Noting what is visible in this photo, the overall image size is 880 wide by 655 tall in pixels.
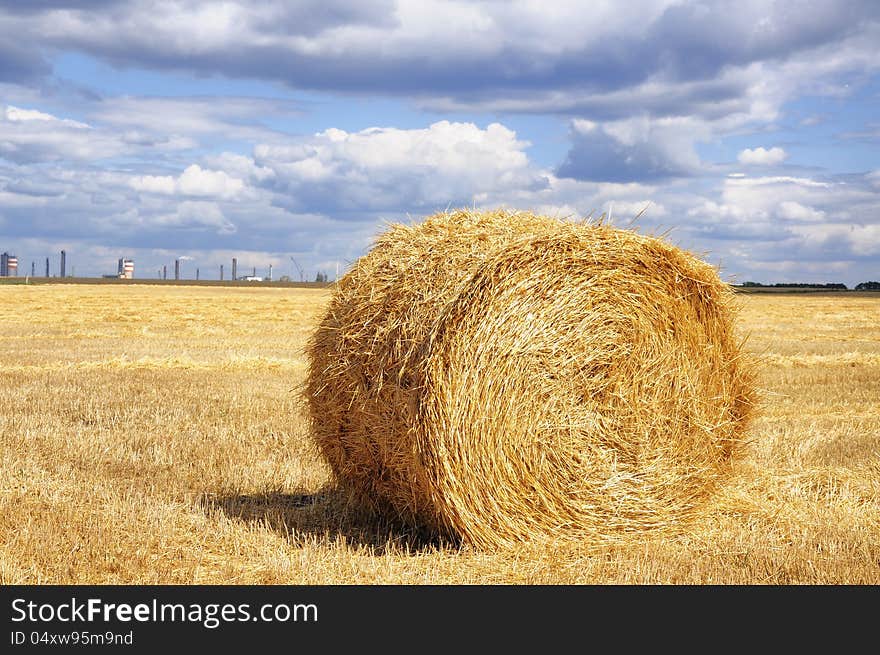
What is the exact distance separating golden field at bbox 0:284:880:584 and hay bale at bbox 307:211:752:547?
352mm

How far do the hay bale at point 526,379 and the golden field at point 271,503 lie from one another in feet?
1.15

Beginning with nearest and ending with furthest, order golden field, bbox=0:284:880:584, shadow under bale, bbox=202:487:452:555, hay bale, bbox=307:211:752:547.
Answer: golden field, bbox=0:284:880:584 → hay bale, bbox=307:211:752:547 → shadow under bale, bbox=202:487:452:555

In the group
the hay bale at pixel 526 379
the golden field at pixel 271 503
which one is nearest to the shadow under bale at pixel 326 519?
the golden field at pixel 271 503

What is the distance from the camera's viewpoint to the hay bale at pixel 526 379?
651 cm

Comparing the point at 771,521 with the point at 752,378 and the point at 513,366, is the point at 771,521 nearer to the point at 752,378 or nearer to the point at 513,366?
the point at 752,378

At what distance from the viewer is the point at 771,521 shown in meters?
7.58

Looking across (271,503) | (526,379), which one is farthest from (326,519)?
(526,379)

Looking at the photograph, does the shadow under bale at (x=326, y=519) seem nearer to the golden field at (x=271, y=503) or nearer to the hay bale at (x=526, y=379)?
the golden field at (x=271, y=503)

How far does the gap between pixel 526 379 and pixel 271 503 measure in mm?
2738

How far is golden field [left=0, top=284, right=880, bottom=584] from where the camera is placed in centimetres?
612

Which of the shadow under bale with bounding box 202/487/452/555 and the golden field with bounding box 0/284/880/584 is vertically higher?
the golden field with bounding box 0/284/880/584

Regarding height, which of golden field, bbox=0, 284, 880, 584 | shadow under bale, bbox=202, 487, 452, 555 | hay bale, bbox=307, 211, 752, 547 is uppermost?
hay bale, bbox=307, 211, 752, 547

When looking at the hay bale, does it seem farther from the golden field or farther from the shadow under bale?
the golden field

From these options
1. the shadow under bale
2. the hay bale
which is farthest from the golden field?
the hay bale
